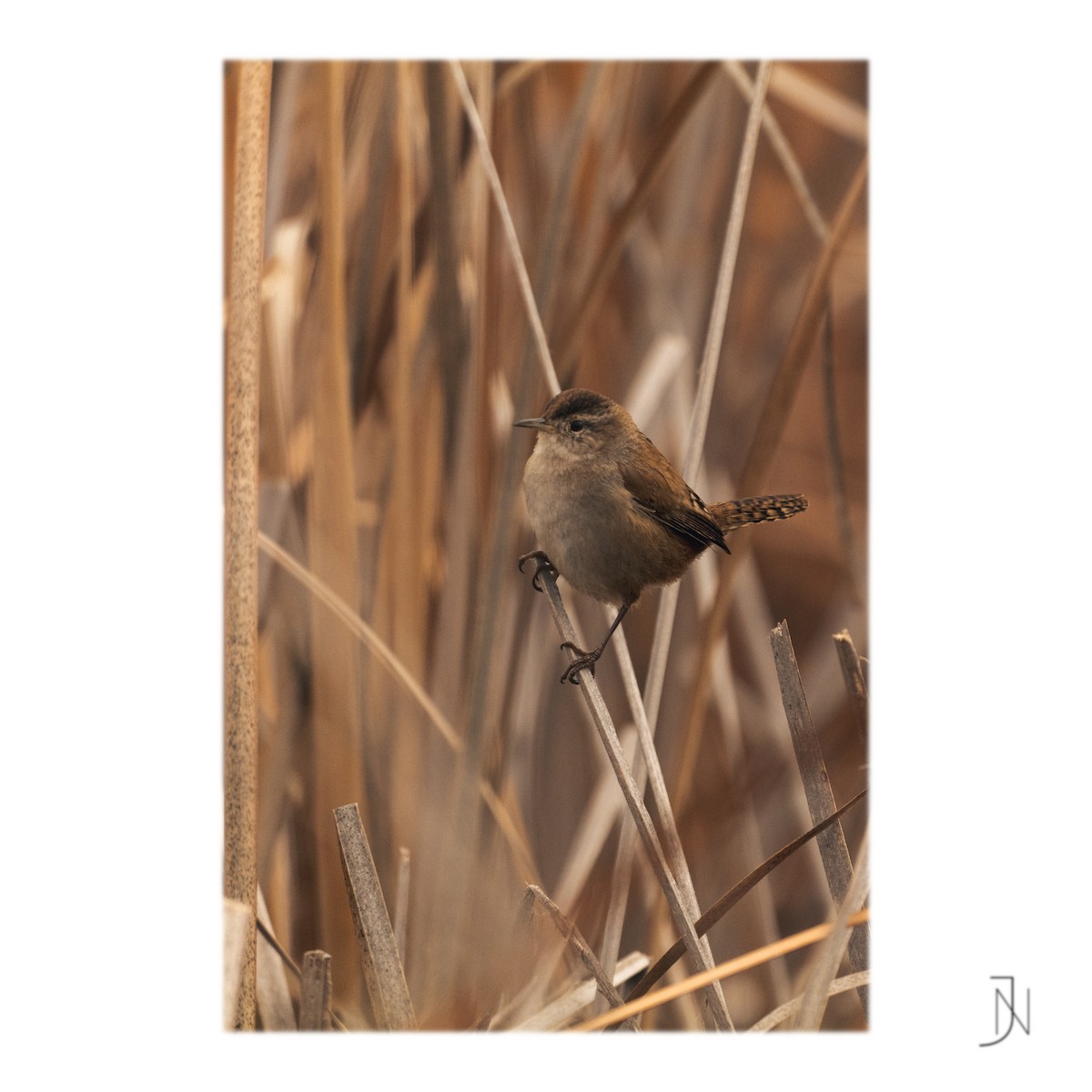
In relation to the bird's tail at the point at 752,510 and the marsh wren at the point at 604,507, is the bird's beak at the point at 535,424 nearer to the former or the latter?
the marsh wren at the point at 604,507

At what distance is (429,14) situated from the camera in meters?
3.21

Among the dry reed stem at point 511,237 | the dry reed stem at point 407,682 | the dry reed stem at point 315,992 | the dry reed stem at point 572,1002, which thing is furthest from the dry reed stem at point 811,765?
the dry reed stem at point 315,992

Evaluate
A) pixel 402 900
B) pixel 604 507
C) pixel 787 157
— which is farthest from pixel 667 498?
pixel 402 900

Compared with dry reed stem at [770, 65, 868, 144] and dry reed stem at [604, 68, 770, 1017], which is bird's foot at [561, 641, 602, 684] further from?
dry reed stem at [770, 65, 868, 144]

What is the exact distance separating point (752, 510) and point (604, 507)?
0.32 metres

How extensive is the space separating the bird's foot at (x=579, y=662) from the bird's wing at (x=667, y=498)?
0.96 feet

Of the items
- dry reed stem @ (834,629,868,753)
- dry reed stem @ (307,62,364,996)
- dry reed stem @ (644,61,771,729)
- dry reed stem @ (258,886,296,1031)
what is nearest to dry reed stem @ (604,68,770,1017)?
dry reed stem @ (644,61,771,729)

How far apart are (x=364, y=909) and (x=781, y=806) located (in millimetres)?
869

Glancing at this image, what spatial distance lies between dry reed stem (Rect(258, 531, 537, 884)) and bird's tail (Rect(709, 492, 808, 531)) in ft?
2.26

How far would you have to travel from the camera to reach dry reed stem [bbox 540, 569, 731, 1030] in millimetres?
2934

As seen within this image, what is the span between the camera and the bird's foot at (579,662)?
307 cm
